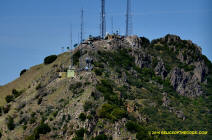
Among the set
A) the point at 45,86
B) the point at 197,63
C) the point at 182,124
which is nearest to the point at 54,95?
the point at 45,86

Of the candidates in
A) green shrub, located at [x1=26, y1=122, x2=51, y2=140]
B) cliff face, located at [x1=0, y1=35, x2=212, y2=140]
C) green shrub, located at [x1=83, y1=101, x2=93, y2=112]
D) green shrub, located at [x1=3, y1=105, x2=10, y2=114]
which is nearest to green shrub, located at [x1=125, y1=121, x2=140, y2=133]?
cliff face, located at [x1=0, y1=35, x2=212, y2=140]

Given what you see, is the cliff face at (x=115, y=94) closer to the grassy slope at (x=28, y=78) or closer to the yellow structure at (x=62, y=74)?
the grassy slope at (x=28, y=78)

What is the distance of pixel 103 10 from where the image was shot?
142 metres

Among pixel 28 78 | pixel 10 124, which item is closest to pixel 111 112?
pixel 10 124

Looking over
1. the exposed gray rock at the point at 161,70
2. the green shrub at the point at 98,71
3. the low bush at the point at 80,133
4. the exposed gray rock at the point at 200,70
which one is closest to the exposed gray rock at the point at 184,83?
the exposed gray rock at the point at 161,70

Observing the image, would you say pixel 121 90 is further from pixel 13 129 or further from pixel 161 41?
pixel 161 41

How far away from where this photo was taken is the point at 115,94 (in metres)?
111

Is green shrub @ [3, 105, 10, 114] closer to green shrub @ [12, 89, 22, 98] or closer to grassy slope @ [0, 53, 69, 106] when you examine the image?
green shrub @ [12, 89, 22, 98]

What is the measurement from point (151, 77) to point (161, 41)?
27.1m

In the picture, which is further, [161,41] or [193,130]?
[161,41]

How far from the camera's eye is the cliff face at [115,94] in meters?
100

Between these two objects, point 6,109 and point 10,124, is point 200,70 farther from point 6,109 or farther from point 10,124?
point 10,124

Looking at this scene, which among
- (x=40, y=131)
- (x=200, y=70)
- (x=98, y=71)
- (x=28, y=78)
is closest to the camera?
(x=40, y=131)

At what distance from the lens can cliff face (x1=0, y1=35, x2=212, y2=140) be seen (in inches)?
3949
